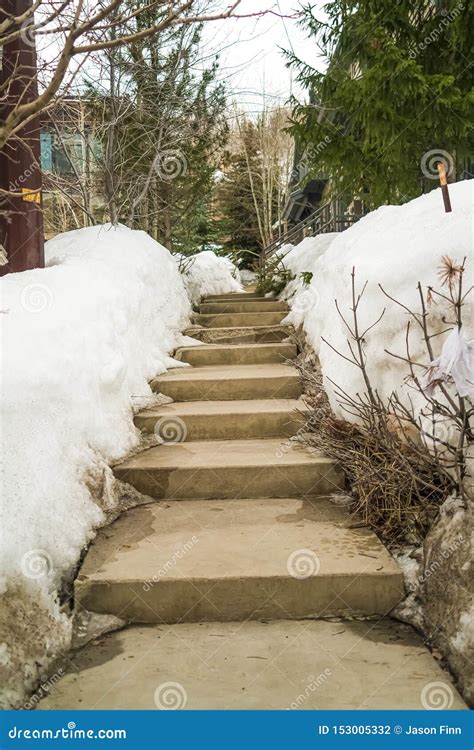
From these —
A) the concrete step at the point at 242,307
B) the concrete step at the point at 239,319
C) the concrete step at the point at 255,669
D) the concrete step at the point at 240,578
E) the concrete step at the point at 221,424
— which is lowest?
the concrete step at the point at 255,669

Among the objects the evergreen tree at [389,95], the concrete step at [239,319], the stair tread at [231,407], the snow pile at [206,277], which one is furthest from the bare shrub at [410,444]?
the snow pile at [206,277]

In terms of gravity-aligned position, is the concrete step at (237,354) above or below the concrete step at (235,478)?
above

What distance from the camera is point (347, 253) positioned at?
4492mm

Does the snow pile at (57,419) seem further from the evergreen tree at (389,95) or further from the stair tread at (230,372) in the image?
the evergreen tree at (389,95)

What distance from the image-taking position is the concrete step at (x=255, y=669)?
7.20ft

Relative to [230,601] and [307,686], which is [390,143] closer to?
[230,601]

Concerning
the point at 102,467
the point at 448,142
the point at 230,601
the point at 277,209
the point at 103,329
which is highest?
the point at 277,209

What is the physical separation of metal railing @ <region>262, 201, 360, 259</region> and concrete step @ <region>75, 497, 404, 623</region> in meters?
6.82

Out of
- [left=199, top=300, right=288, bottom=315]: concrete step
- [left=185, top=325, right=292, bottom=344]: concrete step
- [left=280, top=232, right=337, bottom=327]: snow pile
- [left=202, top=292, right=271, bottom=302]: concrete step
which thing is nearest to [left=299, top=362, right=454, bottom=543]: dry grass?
[left=280, top=232, right=337, bottom=327]: snow pile

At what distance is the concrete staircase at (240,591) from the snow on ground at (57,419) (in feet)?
0.50

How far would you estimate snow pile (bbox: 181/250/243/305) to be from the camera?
771 centimetres

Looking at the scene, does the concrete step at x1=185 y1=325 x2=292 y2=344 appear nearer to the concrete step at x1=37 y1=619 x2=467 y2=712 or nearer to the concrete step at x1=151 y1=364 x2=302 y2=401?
the concrete step at x1=151 y1=364 x2=302 y2=401

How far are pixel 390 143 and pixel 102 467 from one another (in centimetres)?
375
